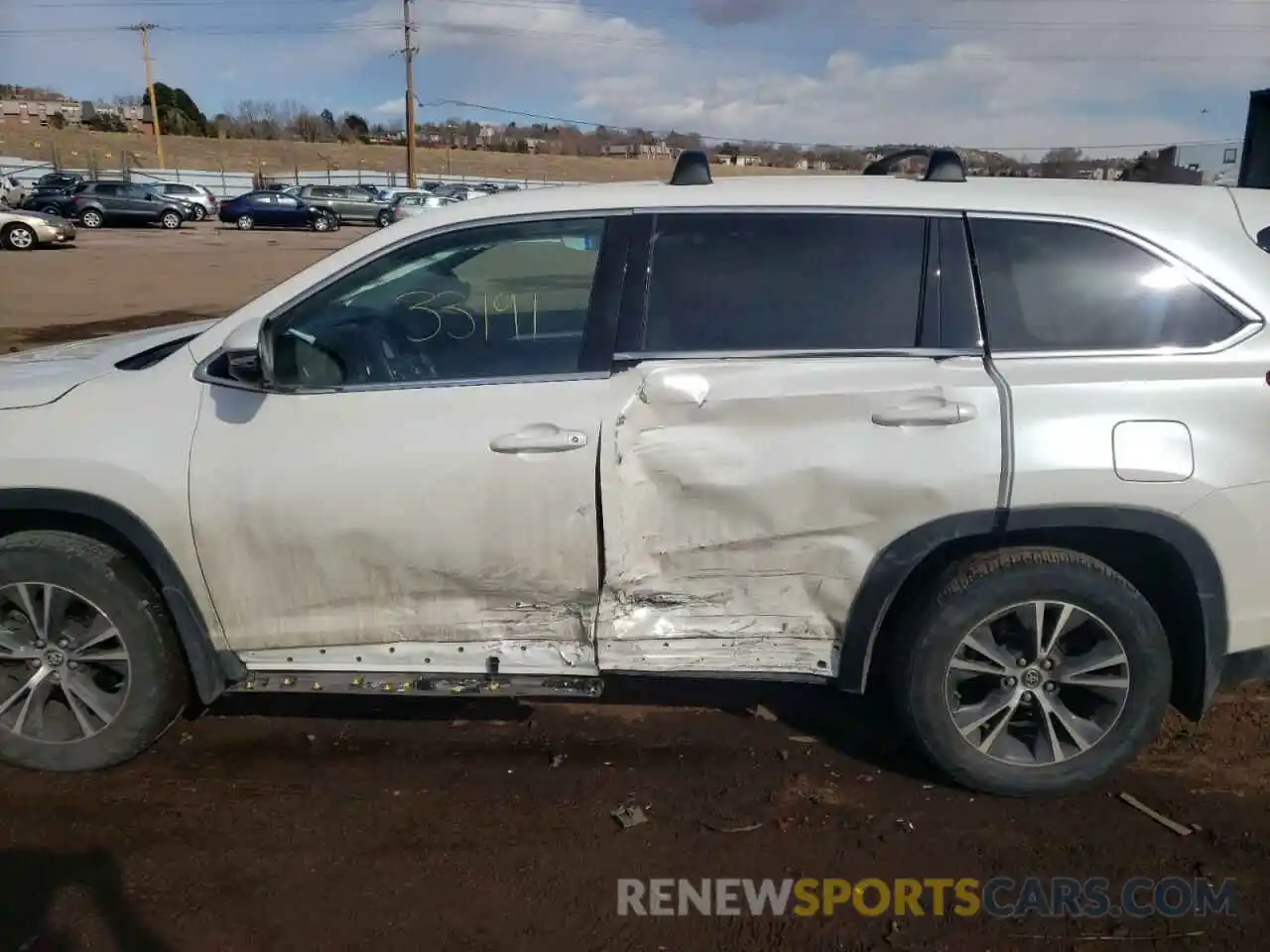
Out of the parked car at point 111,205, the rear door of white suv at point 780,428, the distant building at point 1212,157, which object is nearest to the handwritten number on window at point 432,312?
the rear door of white suv at point 780,428

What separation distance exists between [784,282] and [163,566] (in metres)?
2.15

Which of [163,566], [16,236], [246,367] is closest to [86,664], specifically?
[163,566]

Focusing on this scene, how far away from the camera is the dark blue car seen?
3978 centimetres

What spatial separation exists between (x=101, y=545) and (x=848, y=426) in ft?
7.87

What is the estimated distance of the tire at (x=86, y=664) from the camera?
313 centimetres

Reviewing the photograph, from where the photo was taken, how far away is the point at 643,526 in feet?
10.0

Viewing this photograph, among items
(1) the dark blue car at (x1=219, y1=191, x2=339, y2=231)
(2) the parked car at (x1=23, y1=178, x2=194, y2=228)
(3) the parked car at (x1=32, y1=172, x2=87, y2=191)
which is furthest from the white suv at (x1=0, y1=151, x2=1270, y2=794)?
(3) the parked car at (x1=32, y1=172, x2=87, y2=191)

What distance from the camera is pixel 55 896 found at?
277 cm

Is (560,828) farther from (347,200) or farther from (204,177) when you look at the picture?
(204,177)

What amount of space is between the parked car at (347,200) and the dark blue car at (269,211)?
7.47ft

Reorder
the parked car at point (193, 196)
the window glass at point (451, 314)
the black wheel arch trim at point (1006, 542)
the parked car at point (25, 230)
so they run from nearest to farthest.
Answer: the black wheel arch trim at point (1006, 542) → the window glass at point (451, 314) → the parked car at point (25, 230) → the parked car at point (193, 196)

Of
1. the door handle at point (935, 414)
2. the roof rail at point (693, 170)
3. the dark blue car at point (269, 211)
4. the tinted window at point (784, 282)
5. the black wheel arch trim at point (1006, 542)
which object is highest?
the roof rail at point (693, 170)

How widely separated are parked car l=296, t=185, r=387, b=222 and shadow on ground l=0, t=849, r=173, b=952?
140 ft

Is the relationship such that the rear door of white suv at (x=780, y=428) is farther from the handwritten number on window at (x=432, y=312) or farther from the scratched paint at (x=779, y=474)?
the handwritten number on window at (x=432, y=312)
